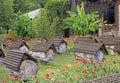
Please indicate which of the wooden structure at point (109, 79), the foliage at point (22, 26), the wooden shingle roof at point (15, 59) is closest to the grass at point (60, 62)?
the wooden shingle roof at point (15, 59)

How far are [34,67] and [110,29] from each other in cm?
1778

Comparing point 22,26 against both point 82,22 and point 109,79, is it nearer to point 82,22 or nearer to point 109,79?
point 82,22

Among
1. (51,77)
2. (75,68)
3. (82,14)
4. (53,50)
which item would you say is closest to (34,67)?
(75,68)

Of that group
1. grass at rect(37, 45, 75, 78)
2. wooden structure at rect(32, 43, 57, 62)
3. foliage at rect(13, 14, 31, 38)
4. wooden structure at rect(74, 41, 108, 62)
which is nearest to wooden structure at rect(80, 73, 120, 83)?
grass at rect(37, 45, 75, 78)

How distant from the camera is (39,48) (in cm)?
1576

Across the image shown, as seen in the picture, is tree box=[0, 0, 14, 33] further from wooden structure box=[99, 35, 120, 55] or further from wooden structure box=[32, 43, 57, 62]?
wooden structure box=[32, 43, 57, 62]

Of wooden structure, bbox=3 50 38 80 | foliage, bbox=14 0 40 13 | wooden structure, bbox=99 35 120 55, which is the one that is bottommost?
foliage, bbox=14 0 40 13

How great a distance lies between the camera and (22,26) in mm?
28000

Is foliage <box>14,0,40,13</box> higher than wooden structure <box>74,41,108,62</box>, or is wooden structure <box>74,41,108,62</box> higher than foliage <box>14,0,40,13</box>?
wooden structure <box>74,41,108,62</box>

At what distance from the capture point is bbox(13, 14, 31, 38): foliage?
1096 inches

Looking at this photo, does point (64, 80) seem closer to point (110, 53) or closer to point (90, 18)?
point (110, 53)

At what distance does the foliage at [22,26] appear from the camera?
2785cm

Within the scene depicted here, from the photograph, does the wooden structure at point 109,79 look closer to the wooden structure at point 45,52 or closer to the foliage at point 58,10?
the wooden structure at point 45,52

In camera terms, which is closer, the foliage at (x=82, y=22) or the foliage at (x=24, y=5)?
the foliage at (x=82, y=22)
